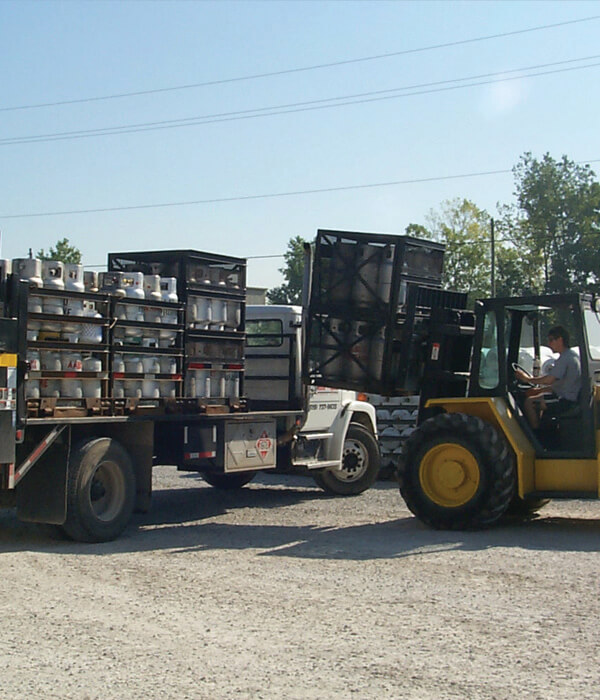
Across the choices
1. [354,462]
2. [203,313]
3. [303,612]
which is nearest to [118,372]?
[203,313]

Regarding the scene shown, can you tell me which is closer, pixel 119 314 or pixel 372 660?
pixel 372 660

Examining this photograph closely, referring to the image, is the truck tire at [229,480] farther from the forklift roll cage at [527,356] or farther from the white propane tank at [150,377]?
the forklift roll cage at [527,356]

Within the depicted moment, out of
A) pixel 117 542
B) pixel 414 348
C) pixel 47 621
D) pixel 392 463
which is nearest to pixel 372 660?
pixel 47 621

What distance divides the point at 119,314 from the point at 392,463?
8.76 meters

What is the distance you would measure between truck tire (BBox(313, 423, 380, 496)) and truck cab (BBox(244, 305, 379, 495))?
0.19 meters

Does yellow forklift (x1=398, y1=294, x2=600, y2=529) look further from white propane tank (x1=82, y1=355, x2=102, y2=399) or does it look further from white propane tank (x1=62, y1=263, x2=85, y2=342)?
white propane tank (x1=62, y1=263, x2=85, y2=342)

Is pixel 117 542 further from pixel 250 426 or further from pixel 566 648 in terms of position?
pixel 566 648

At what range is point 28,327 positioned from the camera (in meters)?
10.8

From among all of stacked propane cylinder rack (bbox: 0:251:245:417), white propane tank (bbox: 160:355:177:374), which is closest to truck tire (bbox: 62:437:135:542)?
stacked propane cylinder rack (bbox: 0:251:245:417)

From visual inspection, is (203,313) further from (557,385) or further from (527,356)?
(557,385)

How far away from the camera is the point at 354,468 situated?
16484 mm

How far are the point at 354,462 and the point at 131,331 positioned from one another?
18.4ft

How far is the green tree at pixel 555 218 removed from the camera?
6712 cm

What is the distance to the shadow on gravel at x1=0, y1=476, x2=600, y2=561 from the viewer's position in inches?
429
